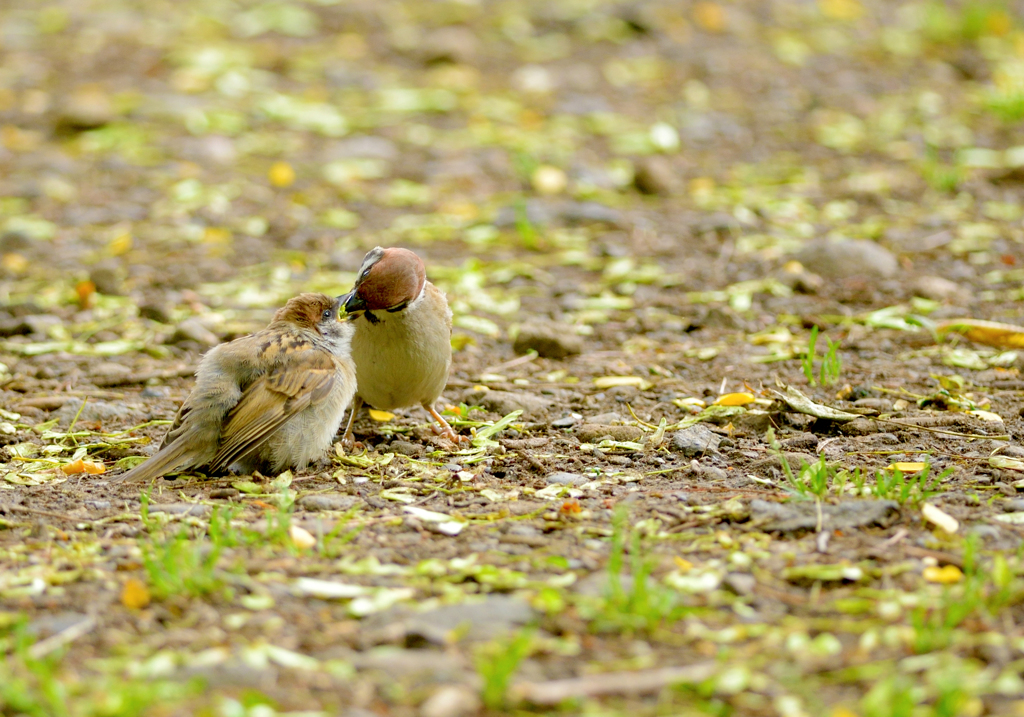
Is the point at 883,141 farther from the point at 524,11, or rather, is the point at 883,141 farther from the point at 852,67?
the point at 524,11

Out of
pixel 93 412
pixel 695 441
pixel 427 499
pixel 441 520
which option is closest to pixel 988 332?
pixel 695 441

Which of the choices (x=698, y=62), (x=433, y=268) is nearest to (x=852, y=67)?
(x=698, y=62)

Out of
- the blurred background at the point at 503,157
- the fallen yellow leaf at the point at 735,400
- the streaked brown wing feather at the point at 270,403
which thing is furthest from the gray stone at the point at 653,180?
the streaked brown wing feather at the point at 270,403

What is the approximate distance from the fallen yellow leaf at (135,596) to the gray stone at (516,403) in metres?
2.48

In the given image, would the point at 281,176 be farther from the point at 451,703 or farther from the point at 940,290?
the point at 451,703

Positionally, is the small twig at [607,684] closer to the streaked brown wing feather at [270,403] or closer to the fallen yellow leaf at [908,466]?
the fallen yellow leaf at [908,466]

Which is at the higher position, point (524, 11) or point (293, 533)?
point (524, 11)

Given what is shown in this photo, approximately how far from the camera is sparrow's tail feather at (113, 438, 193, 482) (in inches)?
186

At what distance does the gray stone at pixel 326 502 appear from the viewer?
452cm

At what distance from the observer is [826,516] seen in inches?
164

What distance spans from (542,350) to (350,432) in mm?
1468

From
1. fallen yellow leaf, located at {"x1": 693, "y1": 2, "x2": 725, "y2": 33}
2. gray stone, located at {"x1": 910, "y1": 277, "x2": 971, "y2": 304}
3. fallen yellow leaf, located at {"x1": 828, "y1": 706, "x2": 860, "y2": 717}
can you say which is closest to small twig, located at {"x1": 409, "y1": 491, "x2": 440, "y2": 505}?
fallen yellow leaf, located at {"x1": 828, "y1": 706, "x2": 860, "y2": 717}

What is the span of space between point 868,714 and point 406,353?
2.91m

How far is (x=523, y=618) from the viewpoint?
11.5ft
